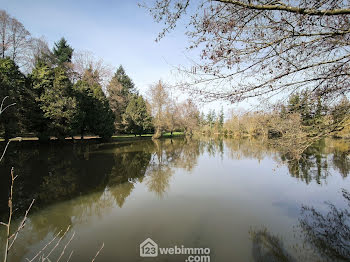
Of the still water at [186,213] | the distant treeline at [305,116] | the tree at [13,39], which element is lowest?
the still water at [186,213]

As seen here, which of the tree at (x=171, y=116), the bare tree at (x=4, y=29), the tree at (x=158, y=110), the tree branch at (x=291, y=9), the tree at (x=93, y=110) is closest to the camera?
the tree branch at (x=291, y=9)

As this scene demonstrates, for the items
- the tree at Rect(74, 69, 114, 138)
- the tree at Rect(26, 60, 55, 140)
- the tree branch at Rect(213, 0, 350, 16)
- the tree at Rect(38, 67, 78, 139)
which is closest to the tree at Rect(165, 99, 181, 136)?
the tree at Rect(74, 69, 114, 138)

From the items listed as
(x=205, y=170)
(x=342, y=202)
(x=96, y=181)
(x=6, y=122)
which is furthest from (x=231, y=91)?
(x=6, y=122)

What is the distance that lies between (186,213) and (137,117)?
89.1 ft

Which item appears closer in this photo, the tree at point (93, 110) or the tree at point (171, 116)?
the tree at point (93, 110)

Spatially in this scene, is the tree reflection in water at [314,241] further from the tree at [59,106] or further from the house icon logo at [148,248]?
the tree at [59,106]

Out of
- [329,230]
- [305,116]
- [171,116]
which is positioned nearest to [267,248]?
[329,230]

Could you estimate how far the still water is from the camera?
3.58 metres

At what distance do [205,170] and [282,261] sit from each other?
257 inches

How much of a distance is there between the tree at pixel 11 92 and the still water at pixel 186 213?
6.67 m

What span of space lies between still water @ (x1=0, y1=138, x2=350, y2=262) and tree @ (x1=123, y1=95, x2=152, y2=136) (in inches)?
886

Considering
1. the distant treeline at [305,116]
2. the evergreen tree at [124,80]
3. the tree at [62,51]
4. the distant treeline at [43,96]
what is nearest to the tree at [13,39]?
the distant treeline at [43,96]

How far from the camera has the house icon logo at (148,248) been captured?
3.48 metres

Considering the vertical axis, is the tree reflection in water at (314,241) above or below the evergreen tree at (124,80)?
below
